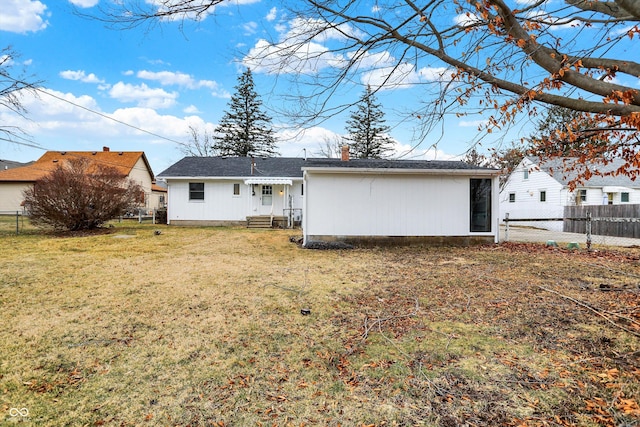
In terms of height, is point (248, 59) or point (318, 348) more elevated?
point (248, 59)

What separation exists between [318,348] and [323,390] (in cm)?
71

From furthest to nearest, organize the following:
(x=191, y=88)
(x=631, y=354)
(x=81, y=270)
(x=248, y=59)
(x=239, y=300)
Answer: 1. (x=191, y=88)
2. (x=81, y=270)
3. (x=239, y=300)
4. (x=248, y=59)
5. (x=631, y=354)

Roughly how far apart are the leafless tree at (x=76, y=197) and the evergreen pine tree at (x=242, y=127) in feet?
66.6

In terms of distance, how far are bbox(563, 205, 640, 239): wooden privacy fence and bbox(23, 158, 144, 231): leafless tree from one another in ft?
63.1

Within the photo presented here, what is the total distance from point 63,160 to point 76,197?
16625mm

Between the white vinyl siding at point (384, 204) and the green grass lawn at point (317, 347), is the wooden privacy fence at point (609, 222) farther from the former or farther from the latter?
the green grass lawn at point (317, 347)

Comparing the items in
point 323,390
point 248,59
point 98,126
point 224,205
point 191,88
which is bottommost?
point 323,390

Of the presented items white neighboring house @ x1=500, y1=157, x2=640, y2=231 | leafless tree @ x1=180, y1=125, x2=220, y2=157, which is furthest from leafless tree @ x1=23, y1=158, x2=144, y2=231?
white neighboring house @ x1=500, y1=157, x2=640, y2=231

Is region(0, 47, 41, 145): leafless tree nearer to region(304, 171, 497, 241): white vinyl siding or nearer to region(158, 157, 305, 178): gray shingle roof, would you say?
Answer: region(158, 157, 305, 178): gray shingle roof

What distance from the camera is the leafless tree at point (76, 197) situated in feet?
37.8

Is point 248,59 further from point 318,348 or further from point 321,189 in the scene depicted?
point 321,189

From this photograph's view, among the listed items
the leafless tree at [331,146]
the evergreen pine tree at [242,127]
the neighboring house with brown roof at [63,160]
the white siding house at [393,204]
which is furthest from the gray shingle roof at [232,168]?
the evergreen pine tree at [242,127]

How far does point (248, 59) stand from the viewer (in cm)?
390

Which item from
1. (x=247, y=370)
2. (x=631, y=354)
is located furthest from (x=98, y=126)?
(x=631, y=354)
